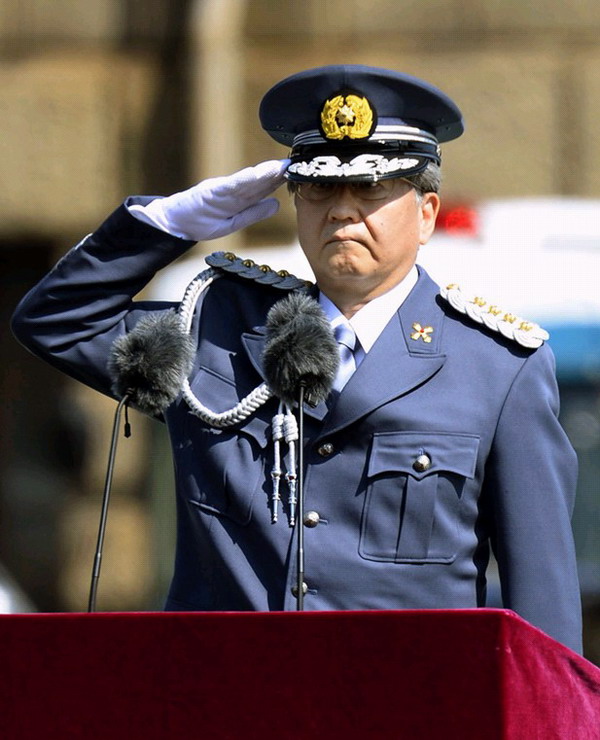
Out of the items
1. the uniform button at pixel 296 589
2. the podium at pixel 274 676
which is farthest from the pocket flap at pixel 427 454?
the podium at pixel 274 676

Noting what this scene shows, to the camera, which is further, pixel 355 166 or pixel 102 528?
pixel 355 166

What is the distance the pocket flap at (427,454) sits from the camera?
3143mm

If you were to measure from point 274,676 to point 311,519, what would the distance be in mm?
814

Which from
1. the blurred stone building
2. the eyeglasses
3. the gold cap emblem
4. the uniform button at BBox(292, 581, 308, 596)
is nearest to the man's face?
the eyeglasses

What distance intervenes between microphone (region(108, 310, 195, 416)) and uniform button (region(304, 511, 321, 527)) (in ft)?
1.00

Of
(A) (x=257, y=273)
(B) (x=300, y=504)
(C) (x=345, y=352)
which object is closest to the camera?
(B) (x=300, y=504)

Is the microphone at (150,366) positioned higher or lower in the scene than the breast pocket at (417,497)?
higher

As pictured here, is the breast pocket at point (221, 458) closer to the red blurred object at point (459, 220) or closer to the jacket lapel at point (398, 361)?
the jacket lapel at point (398, 361)

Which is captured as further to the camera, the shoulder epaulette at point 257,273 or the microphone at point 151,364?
the shoulder epaulette at point 257,273

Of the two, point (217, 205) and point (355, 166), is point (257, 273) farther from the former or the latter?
point (355, 166)

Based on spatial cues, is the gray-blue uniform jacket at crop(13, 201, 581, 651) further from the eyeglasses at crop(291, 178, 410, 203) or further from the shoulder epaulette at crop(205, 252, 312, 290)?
the eyeglasses at crop(291, 178, 410, 203)

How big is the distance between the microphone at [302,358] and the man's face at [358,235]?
0.14 m

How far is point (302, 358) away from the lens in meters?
3.01

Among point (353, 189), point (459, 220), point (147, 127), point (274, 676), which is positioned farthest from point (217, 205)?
point (147, 127)
